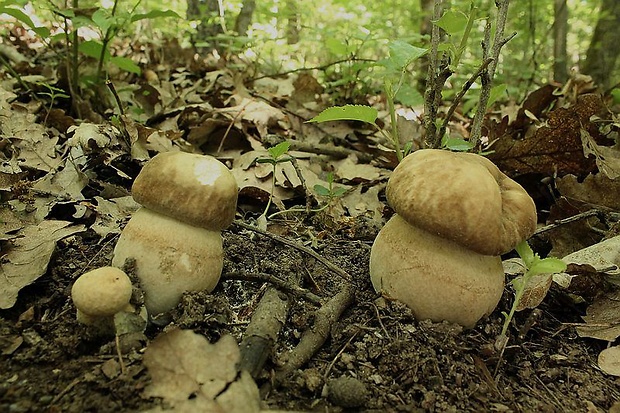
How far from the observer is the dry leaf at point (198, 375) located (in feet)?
5.45

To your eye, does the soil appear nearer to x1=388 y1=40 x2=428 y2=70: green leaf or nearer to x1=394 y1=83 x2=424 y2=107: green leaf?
x1=388 y1=40 x2=428 y2=70: green leaf

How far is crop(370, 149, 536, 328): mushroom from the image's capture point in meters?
2.11

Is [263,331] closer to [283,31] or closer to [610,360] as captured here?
[610,360]

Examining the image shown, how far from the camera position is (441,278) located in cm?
228

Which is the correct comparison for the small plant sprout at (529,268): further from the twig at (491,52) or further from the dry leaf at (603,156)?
the dry leaf at (603,156)

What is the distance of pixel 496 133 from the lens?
4.28 meters

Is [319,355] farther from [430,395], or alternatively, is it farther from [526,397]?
[526,397]

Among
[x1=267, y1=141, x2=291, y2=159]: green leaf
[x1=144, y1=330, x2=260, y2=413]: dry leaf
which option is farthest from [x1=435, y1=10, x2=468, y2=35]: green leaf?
[x1=144, y1=330, x2=260, y2=413]: dry leaf

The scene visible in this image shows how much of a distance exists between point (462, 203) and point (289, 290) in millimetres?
977

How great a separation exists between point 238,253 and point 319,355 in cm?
93

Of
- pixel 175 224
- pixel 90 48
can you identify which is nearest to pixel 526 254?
pixel 175 224

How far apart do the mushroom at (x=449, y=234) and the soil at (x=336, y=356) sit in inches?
4.2

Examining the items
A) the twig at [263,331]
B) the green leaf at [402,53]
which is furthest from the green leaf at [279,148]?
the twig at [263,331]

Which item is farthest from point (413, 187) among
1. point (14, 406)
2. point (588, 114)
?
point (588, 114)
